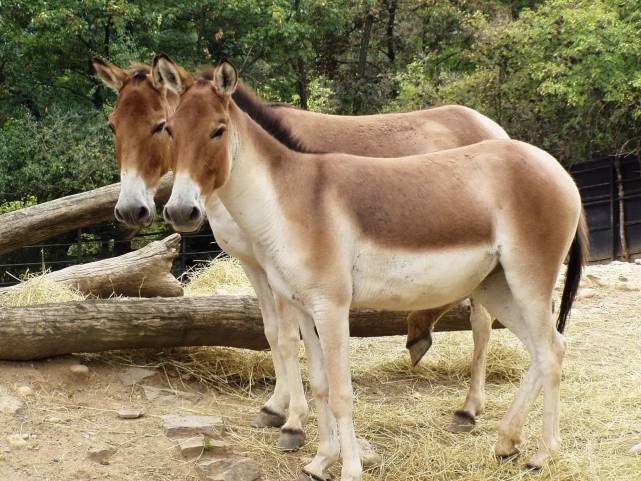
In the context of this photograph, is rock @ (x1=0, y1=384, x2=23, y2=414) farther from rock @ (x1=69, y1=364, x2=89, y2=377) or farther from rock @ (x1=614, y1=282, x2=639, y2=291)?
rock @ (x1=614, y1=282, x2=639, y2=291)

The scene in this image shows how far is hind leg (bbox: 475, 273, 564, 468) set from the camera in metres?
4.54

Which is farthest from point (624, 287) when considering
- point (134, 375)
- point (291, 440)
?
point (134, 375)

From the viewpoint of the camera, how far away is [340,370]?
13.8 ft

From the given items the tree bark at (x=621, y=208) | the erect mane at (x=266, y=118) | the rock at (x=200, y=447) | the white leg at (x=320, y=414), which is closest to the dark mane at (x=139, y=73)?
the erect mane at (x=266, y=118)

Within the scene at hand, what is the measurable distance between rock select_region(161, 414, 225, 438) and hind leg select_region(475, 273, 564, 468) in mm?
1704

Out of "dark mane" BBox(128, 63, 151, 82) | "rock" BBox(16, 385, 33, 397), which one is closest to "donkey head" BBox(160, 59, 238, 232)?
"dark mane" BBox(128, 63, 151, 82)

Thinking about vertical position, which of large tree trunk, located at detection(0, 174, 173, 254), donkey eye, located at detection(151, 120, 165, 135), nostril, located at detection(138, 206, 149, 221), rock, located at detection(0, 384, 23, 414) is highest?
donkey eye, located at detection(151, 120, 165, 135)

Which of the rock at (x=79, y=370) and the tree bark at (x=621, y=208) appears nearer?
the rock at (x=79, y=370)

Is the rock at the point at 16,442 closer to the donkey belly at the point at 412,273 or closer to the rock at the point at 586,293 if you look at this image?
the donkey belly at the point at 412,273

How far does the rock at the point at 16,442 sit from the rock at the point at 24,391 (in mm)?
609

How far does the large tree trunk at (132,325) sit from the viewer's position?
5.54 metres

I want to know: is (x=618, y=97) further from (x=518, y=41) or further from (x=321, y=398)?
(x=321, y=398)

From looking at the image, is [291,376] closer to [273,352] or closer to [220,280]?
[273,352]

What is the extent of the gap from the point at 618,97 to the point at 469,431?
42.9ft
